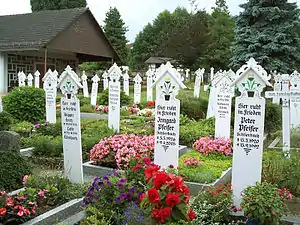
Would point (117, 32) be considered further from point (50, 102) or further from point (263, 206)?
point (263, 206)

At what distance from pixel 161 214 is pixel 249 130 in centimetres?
220

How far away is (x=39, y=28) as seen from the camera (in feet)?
83.0

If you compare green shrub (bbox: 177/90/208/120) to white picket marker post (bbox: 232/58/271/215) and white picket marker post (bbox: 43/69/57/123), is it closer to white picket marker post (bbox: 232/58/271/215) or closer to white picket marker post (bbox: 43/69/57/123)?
white picket marker post (bbox: 43/69/57/123)

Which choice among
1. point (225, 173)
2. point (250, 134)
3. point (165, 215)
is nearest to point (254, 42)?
point (225, 173)

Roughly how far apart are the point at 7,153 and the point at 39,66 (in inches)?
907

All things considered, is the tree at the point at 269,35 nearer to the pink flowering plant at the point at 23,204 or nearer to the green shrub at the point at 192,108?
the green shrub at the point at 192,108

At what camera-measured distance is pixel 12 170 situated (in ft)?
18.7

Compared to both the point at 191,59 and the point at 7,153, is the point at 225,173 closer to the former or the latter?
the point at 7,153

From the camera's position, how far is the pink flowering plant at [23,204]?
4.25 meters

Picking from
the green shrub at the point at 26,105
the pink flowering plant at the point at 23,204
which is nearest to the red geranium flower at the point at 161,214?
the pink flowering plant at the point at 23,204

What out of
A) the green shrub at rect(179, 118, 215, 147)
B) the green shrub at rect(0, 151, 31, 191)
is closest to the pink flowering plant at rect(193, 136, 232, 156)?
the green shrub at rect(179, 118, 215, 147)

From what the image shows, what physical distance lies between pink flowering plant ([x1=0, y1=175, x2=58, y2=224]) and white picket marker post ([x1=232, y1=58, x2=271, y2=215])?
8.62ft

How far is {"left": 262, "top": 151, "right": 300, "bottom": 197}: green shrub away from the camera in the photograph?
5.85m

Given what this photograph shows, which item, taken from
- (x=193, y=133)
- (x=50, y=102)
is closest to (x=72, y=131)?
(x=193, y=133)
